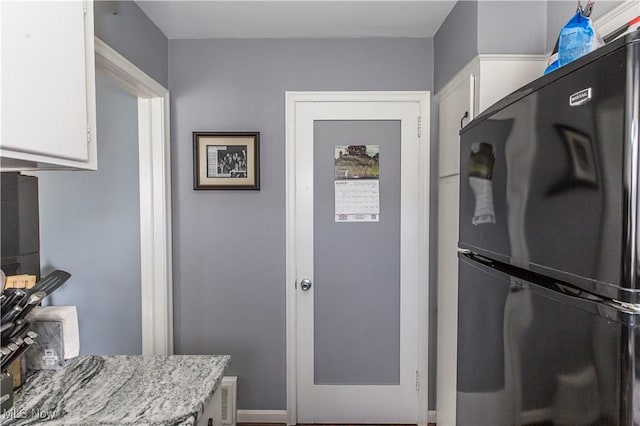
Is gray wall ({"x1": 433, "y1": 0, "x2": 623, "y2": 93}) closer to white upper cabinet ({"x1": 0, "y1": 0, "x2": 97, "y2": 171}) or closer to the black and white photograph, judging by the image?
the black and white photograph

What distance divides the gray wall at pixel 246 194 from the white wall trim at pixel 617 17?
1047mm

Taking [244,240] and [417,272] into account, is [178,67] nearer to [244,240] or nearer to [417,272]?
[244,240]

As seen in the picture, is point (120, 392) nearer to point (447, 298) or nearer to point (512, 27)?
point (447, 298)

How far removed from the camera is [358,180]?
2264 millimetres

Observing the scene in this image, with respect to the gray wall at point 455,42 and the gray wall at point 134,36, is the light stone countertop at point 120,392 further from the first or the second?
the gray wall at point 455,42

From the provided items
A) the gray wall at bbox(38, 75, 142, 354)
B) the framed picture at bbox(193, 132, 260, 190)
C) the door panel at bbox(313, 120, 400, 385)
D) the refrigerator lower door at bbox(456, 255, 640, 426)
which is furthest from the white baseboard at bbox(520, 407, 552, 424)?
the gray wall at bbox(38, 75, 142, 354)

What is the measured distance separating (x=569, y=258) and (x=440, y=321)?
1.74 m

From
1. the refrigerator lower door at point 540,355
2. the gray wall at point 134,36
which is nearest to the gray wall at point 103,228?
the gray wall at point 134,36

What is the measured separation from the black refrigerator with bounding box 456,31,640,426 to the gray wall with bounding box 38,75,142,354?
7.25 ft

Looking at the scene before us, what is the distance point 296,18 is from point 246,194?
3.46ft

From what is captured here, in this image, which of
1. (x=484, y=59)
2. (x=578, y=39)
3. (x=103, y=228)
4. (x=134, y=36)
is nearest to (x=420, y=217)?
(x=484, y=59)

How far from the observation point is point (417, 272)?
229cm

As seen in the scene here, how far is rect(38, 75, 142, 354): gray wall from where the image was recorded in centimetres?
236

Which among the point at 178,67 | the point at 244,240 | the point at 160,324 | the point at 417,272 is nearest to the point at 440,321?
the point at 417,272
